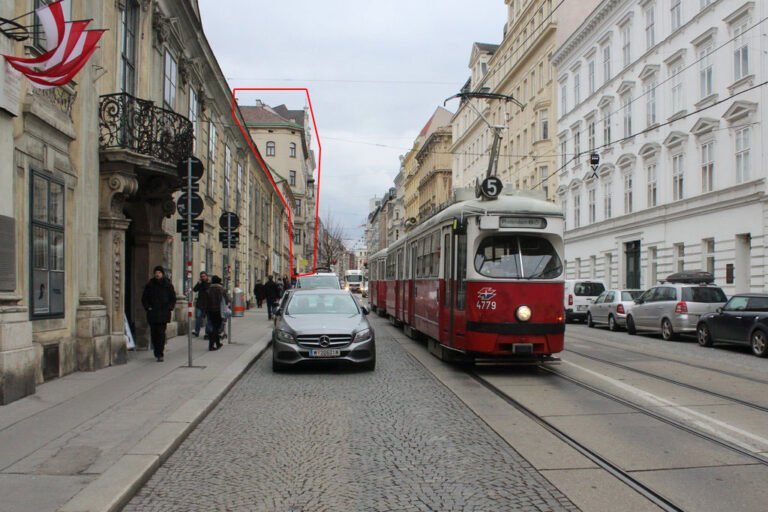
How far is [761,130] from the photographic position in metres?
23.5

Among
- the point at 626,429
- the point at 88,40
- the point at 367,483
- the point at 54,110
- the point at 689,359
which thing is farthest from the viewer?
the point at 689,359

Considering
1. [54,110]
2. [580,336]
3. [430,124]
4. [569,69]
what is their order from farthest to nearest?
[430,124] < [569,69] < [580,336] < [54,110]

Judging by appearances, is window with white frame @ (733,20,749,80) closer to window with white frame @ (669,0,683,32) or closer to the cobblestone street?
window with white frame @ (669,0,683,32)

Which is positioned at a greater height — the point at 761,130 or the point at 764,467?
the point at 761,130

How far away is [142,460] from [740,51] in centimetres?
2576

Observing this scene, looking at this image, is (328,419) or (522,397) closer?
(328,419)

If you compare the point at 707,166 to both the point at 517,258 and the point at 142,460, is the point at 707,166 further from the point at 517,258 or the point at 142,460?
the point at 142,460

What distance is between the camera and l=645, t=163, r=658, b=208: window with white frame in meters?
31.8

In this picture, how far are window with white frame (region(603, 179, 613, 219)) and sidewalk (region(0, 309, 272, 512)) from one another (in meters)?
28.9

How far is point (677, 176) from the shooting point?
29.8m

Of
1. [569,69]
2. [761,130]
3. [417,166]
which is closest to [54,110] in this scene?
[761,130]

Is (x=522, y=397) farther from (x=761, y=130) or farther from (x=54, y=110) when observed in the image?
(x=761, y=130)

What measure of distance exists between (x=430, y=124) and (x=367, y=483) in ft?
297

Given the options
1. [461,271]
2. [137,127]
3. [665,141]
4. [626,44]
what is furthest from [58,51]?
[626,44]
